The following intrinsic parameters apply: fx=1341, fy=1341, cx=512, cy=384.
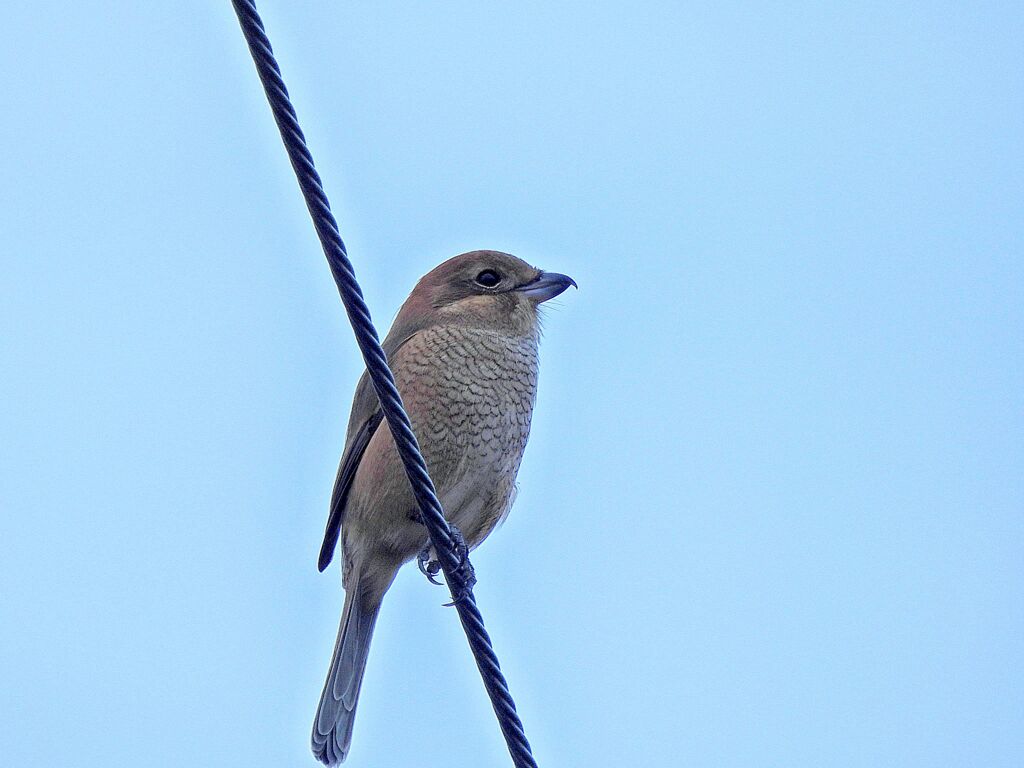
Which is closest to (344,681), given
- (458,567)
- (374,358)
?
(458,567)

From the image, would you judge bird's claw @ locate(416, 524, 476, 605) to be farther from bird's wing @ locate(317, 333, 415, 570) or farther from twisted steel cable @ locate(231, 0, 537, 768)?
bird's wing @ locate(317, 333, 415, 570)

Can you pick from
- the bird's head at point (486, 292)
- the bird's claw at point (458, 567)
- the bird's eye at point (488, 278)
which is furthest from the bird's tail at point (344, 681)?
the bird's eye at point (488, 278)

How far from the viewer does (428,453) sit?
14.8 feet

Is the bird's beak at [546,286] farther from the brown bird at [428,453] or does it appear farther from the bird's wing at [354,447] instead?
the bird's wing at [354,447]

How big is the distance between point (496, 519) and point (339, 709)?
852 millimetres

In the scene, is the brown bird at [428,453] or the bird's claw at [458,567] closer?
the bird's claw at [458,567]

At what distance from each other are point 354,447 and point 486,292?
78cm

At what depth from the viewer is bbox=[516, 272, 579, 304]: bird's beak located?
5125 millimetres

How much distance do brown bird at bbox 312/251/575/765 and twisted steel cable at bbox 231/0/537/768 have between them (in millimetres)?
802

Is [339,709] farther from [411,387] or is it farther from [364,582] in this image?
[411,387]

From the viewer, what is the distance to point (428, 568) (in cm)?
477

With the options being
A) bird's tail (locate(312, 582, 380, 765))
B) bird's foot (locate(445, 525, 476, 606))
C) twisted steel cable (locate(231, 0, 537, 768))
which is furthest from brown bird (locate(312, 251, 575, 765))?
twisted steel cable (locate(231, 0, 537, 768))

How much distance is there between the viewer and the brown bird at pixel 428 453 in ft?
14.9

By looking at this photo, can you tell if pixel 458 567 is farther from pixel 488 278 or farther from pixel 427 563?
pixel 488 278
